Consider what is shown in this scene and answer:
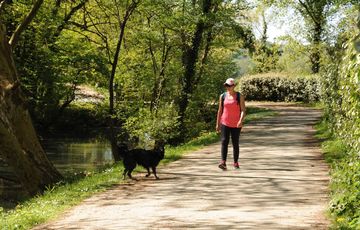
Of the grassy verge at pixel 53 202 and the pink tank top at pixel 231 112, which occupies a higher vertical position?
the pink tank top at pixel 231 112

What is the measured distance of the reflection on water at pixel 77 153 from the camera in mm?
21922

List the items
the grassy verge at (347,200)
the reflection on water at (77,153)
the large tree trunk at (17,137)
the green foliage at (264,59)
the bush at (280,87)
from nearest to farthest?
the grassy verge at (347,200)
the large tree trunk at (17,137)
the reflection on water at (77,153)
the bush at (280,87)
the green foliage at (264,59)

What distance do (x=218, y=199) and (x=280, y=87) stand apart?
→ 39247 millimetres

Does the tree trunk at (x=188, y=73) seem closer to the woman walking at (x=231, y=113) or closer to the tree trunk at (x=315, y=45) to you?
the woman walking at (x=231, y=113)

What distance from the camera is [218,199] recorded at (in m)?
8.97

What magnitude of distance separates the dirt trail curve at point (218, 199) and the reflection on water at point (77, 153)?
861 centimetres

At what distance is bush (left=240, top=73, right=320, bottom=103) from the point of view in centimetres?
4462

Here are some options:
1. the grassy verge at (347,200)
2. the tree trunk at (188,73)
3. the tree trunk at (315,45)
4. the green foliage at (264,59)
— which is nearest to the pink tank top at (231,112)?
the grassy verge at (347,200)

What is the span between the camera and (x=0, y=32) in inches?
503

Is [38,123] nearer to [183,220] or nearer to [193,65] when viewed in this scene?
[193,65]

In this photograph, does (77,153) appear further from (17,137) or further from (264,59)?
(264,59)

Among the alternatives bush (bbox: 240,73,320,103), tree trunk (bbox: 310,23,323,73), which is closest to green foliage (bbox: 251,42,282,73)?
tree trunk (bbox: 310,23,323,73)

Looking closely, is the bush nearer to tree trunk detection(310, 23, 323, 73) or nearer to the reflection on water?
tree trunk detection(310, 23, 323, 73)

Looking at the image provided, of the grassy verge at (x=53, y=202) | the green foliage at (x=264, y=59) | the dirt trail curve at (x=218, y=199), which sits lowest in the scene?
the grassy verge at (x=53, y=202)
